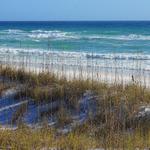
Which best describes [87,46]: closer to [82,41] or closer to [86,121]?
[82,41]

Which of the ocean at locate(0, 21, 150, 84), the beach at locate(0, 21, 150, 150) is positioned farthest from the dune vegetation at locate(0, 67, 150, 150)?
the ocean at locate(0, 21, 150, 84)

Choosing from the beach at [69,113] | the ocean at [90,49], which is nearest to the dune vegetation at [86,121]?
the beach at [69,113]

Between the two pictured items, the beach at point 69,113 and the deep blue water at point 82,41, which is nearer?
the beach at point 69,113

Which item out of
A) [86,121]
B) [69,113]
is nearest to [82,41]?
[69,113]

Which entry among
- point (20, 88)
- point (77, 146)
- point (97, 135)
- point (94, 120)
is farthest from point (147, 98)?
point (77, 146)

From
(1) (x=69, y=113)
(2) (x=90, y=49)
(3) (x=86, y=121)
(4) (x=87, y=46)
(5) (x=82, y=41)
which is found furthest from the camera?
(5) (x=82, y=41)

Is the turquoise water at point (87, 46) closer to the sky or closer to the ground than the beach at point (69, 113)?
closer to the ground

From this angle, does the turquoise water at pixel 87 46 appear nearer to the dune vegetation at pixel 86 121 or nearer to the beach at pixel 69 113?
the dune vegetation at pixel 86 121

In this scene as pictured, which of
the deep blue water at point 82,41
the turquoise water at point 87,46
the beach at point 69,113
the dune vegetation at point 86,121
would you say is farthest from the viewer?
the deep blue water at point 82,41

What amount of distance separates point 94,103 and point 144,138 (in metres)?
2.29

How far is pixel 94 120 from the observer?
357 inches

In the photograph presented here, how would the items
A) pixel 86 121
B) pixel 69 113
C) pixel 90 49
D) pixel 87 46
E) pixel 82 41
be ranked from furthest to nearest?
pixel 82 41 < pixel 87 46 < pixel 90 49 < pixel 69 113 < pixel 86 121

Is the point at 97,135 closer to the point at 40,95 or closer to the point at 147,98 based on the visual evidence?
the point at 147,98

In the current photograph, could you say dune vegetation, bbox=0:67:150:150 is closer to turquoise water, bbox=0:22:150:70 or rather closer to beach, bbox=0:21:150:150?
beach, bbox=0:21:150:150
